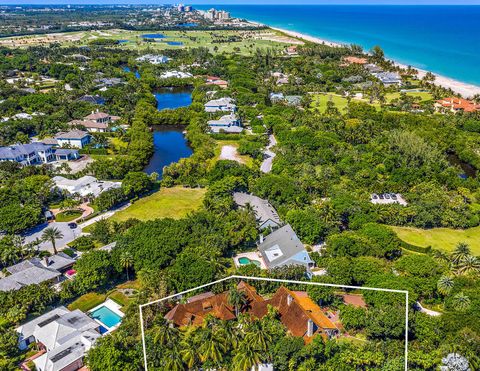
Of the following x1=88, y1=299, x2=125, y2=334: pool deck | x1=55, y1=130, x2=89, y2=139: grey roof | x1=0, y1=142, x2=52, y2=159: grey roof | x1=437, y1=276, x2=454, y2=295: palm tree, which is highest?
x1=437, y1=276, x2=454, y2=295: palm tree

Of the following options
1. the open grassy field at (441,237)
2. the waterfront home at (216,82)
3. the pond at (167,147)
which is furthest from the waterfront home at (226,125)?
the open grassy field at (441,237)

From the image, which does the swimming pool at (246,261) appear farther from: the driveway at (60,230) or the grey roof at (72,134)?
the grey roof at (72,134)

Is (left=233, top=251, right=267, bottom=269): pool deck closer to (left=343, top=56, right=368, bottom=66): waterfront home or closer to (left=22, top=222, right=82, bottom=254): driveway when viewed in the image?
(left=22, top=222, right=82, bottom=254): driveway

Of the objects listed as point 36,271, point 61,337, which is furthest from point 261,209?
point 61,337

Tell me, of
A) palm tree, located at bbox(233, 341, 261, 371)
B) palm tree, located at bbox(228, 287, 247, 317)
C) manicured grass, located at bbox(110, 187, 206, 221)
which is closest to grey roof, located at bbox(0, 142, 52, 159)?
manicured grass, located at bbox(110, 187, 206, 221)

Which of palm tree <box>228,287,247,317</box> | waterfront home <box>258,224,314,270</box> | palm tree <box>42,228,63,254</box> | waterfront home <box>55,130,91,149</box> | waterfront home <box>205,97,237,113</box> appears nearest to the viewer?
palm tree <box>228,287,247,317</box>

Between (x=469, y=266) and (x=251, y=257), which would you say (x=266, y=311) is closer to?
(x=251, y=257)
